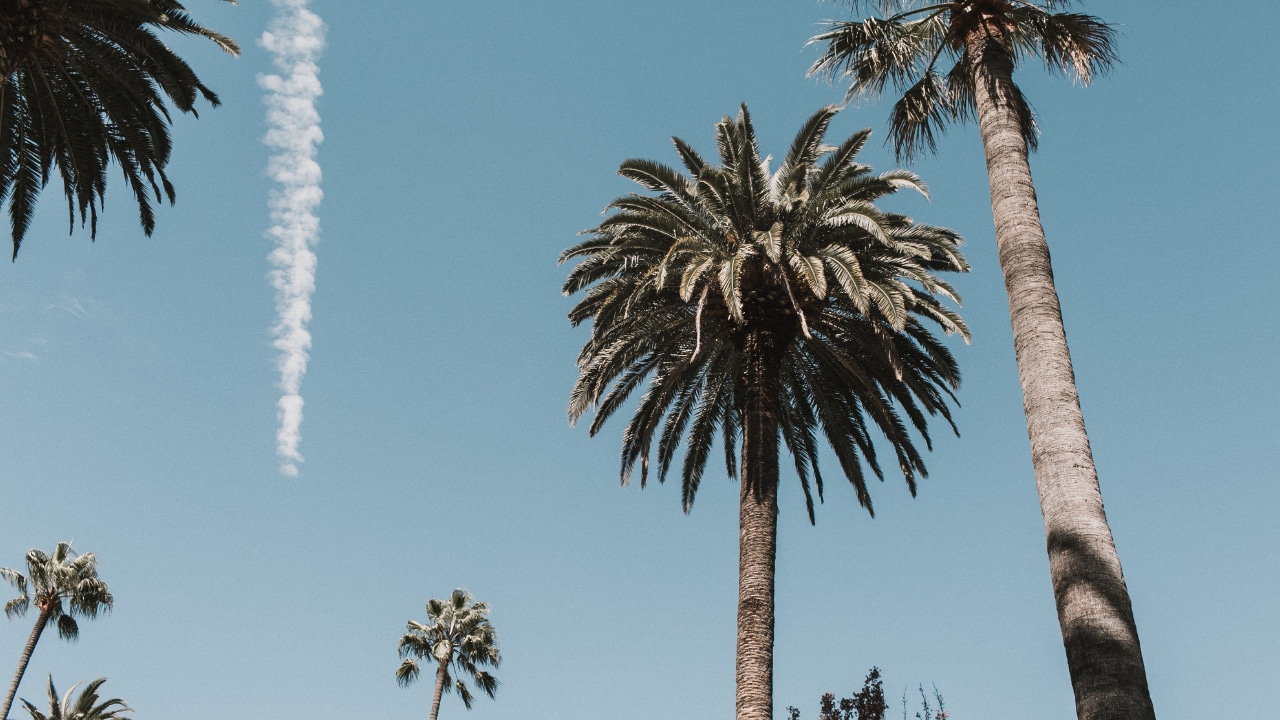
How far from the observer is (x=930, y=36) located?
13.2 m

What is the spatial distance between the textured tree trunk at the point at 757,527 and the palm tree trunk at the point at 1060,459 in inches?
286

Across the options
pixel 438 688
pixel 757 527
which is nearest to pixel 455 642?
pixel 438 688

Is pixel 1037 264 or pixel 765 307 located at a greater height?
pixel 765 307

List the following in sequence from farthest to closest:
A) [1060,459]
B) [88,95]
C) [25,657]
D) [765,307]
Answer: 1. [25,657]
2. [765,307]
3. [88,95]
4. [1060,459]

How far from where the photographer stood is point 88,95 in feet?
46.9

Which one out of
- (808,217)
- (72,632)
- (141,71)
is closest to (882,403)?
(808,217)

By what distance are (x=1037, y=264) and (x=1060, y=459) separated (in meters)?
2.23

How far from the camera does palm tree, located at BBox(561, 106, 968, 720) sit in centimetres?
1619

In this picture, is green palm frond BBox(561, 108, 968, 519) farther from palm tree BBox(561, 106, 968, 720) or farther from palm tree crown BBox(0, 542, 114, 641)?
palm tree crown BBox(0, 542, 114, 641)

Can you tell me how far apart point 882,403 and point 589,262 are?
6.25 m

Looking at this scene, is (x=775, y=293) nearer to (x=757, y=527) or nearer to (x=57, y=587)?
(x=757, y=527)

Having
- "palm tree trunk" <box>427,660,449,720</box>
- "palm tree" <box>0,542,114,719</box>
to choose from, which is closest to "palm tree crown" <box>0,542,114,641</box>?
"palm tree" <box>0,542,114,719</box>

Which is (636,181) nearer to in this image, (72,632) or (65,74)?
(65,74)

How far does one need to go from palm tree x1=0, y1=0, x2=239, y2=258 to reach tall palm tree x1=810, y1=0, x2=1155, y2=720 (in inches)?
381
